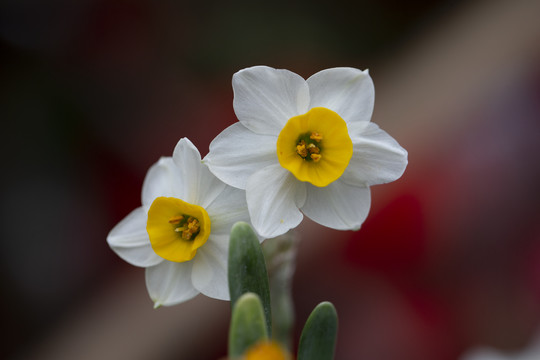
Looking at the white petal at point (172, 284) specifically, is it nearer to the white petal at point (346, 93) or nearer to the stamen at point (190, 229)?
the stamen at point (190, 229)

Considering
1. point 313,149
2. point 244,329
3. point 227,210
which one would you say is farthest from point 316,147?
point 244,329

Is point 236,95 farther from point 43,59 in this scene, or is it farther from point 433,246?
point 43,59

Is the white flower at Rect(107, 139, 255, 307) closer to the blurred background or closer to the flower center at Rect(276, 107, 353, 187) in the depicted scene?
the flower center at Rect(276, 107, 353, 187)

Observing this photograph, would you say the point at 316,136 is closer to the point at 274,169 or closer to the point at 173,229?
the point at 274,169

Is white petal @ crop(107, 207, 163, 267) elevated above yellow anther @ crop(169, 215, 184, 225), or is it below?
below

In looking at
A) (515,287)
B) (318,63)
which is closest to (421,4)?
(318,63)

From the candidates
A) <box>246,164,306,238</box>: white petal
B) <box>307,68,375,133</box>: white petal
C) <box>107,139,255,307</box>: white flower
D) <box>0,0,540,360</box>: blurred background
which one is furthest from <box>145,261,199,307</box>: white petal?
<box>0,0,540,360</box>: blurred background
